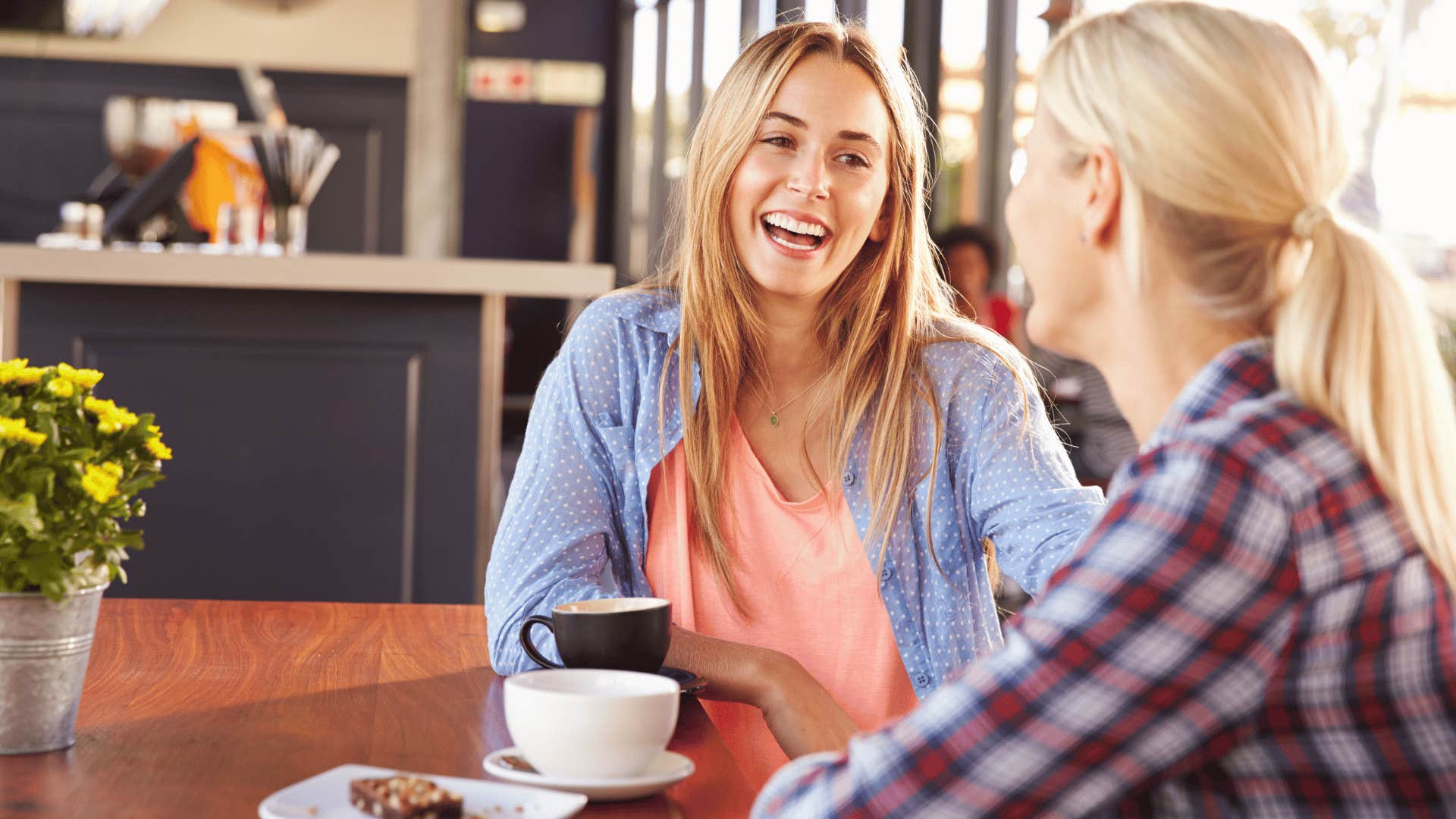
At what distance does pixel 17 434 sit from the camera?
88 cm

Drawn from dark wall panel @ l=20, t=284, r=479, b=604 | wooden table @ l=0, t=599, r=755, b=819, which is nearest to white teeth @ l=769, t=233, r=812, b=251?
wooden table @ l=0, t=599, r=755, b=819

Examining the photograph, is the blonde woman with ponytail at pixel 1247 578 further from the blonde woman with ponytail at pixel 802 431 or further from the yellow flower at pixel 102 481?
the blonde woman with ponytail at pixel 802 431

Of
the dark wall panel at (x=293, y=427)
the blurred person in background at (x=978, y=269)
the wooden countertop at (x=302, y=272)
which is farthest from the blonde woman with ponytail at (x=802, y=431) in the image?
the blurred person in background at (x=978, y=269)

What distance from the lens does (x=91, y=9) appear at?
5895 mm

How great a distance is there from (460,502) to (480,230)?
5.01 m

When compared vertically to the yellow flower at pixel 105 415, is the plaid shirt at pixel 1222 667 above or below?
below

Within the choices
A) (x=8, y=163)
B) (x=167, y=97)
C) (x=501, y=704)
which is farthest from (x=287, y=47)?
(x=501, y=704)

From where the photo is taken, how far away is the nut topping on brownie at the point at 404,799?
31.2 inches

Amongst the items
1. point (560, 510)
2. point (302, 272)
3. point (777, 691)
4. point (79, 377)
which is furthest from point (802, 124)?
point (302, 272)

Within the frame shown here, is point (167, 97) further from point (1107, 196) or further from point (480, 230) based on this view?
point (1107, 196)

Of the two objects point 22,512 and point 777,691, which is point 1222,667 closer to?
point 777,691

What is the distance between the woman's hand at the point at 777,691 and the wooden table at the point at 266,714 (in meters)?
0.09

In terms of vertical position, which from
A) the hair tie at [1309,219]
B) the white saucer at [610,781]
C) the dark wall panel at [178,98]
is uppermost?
the dark wall panel at [178,98]

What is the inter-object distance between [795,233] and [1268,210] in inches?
32.9
